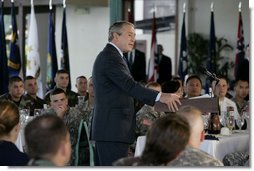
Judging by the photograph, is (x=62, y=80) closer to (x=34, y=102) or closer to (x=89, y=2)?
(x=34, y=102)

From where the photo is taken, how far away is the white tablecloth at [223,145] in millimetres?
4207

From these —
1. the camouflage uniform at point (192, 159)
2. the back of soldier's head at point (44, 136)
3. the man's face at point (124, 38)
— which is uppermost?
the man's face at point (124, 38)

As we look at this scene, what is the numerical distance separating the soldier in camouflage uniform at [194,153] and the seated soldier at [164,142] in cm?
10

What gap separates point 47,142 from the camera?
2.48 m

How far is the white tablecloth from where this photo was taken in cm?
421

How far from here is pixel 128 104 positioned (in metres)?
4.16

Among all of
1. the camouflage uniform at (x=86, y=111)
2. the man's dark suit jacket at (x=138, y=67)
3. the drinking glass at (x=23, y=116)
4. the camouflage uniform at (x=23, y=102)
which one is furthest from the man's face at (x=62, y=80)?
the man's dark suit jacket at (x=138, y=67)

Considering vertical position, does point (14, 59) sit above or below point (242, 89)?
above

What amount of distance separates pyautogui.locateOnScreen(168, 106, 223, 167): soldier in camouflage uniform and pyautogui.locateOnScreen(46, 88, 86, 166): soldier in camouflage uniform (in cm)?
223

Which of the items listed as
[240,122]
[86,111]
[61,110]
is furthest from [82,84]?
[240,122]

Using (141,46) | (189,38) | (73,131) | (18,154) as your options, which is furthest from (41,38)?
(18,154)

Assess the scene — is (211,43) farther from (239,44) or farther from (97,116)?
(97,116)

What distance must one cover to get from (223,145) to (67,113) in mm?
1528

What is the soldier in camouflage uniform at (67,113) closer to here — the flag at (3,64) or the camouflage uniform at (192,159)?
the flag at (3,64)
